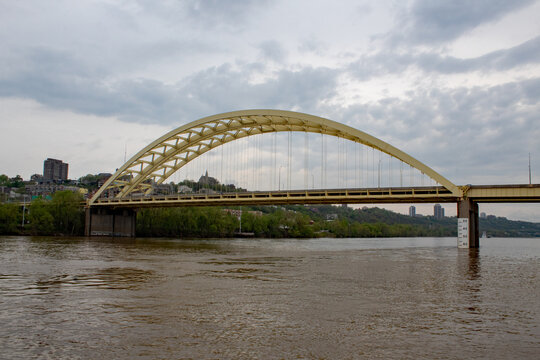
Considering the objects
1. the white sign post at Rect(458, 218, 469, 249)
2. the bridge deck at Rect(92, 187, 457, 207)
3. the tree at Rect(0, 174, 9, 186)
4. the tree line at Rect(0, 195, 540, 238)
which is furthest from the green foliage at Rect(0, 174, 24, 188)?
the white sign post at Rect(458, 218, 469, 249)

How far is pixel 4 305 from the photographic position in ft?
27.7

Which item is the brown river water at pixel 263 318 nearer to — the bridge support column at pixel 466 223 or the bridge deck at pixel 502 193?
the bridge deck at pixel 502 193

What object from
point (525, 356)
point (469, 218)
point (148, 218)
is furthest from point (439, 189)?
point (148, 218)

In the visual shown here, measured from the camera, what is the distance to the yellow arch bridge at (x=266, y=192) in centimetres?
3475

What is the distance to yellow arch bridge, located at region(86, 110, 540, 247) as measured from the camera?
34.8 metres

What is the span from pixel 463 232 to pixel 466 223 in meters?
0.86

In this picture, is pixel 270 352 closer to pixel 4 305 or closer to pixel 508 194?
pixel 4 305

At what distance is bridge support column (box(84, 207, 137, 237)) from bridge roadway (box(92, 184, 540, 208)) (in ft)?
37.9

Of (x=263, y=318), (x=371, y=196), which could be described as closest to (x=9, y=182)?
(x=371, y=196)

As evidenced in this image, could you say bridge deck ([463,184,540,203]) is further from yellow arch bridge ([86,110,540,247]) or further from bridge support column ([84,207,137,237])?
bridge support column ([84,207,137,237])

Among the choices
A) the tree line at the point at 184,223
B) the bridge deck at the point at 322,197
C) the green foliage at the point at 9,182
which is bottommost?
the tree line at the point at 184,223

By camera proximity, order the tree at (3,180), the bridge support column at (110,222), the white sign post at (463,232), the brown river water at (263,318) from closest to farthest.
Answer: the brown river water at (263,318) < the white sign post at (463,232) < the bridge support column at (110,222) < the tree at (3,180)

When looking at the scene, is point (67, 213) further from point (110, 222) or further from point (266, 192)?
point (266, 192)

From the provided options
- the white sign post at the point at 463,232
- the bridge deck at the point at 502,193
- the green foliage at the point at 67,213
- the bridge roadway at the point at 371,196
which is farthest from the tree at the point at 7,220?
the bridge deck at the point at 502,193
